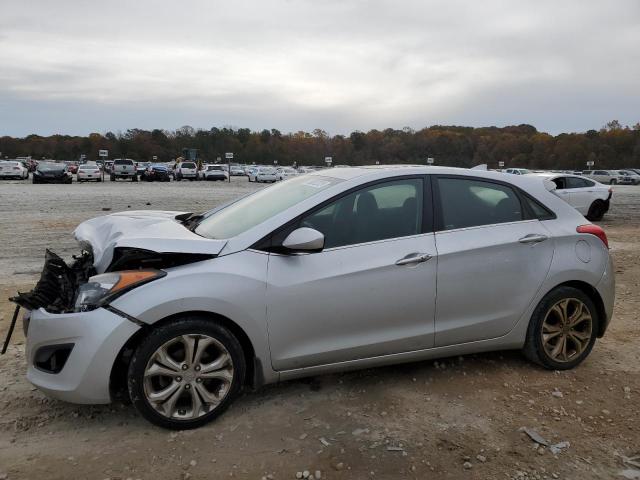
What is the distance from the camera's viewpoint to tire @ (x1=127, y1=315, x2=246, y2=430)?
313cm

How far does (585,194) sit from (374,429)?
15755mm

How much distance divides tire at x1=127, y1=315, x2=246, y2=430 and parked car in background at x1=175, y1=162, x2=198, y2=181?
150ft

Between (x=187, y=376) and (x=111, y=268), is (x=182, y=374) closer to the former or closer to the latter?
(x=187, y=376)

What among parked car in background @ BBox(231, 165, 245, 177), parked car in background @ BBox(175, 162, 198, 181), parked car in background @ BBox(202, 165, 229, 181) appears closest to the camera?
parked car in background @ BBox(175, 162, 198, 181)

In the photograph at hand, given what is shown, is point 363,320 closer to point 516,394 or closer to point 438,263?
point 438,263

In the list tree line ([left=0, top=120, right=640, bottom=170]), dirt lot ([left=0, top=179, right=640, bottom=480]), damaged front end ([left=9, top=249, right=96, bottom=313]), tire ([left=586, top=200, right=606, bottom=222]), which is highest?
tree line ([left=0, top=120, right=640, bottom=170])

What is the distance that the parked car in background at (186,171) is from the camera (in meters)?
47.2

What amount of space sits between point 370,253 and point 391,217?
0.35 meters

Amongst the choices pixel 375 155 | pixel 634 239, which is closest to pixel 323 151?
pixel 375 155

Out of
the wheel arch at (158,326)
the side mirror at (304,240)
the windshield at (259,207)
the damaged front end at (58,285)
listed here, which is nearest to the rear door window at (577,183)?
the windshield at (259,207)

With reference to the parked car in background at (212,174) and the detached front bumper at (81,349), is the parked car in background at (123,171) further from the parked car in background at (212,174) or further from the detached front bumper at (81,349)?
the detached front bumper at (81,349)

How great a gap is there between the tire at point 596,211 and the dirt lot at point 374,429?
1372 cm

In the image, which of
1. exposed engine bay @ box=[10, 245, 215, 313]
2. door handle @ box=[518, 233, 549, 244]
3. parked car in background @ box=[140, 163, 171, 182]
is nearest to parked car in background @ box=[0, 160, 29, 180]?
parked car in background @ box=[140, 163, 171, 182]

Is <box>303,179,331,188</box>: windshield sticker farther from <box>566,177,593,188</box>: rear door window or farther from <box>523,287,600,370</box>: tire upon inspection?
<box>566,177,593,188</box>: rear door window
